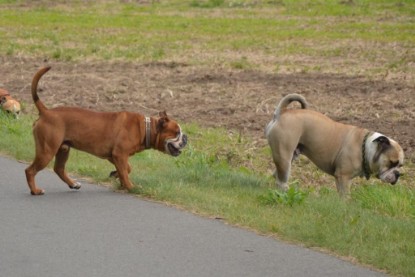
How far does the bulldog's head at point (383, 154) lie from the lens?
11.2 meters

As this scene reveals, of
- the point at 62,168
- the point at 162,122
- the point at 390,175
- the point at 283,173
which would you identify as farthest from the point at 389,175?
the point at 62,168

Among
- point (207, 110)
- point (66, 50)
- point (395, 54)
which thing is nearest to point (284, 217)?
point (207, 110)

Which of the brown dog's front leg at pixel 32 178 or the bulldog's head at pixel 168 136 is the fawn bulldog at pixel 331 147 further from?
the brown dog's front leg at pixel 32 178

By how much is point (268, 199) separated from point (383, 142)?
1916 mm

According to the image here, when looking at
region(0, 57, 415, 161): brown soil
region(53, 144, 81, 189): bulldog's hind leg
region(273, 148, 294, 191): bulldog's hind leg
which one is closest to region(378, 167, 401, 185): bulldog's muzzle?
region(273, 148, 294, 191): bulldog's hind leg

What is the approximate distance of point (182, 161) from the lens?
1255 cm

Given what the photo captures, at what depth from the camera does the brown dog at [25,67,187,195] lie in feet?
34.3

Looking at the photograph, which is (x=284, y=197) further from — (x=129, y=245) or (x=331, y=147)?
(x=129, y=245)

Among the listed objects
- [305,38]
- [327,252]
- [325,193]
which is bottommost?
[305,38]

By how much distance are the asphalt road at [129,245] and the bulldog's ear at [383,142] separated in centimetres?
274

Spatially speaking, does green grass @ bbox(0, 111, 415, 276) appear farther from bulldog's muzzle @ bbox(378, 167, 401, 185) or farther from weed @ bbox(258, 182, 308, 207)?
bulldog's muzzle @ bbox(378, 167, 401, 185)

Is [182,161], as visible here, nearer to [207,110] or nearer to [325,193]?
[325,193]

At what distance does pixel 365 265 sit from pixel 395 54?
1619 cm

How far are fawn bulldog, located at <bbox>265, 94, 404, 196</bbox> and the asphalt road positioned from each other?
1904 millimetres
